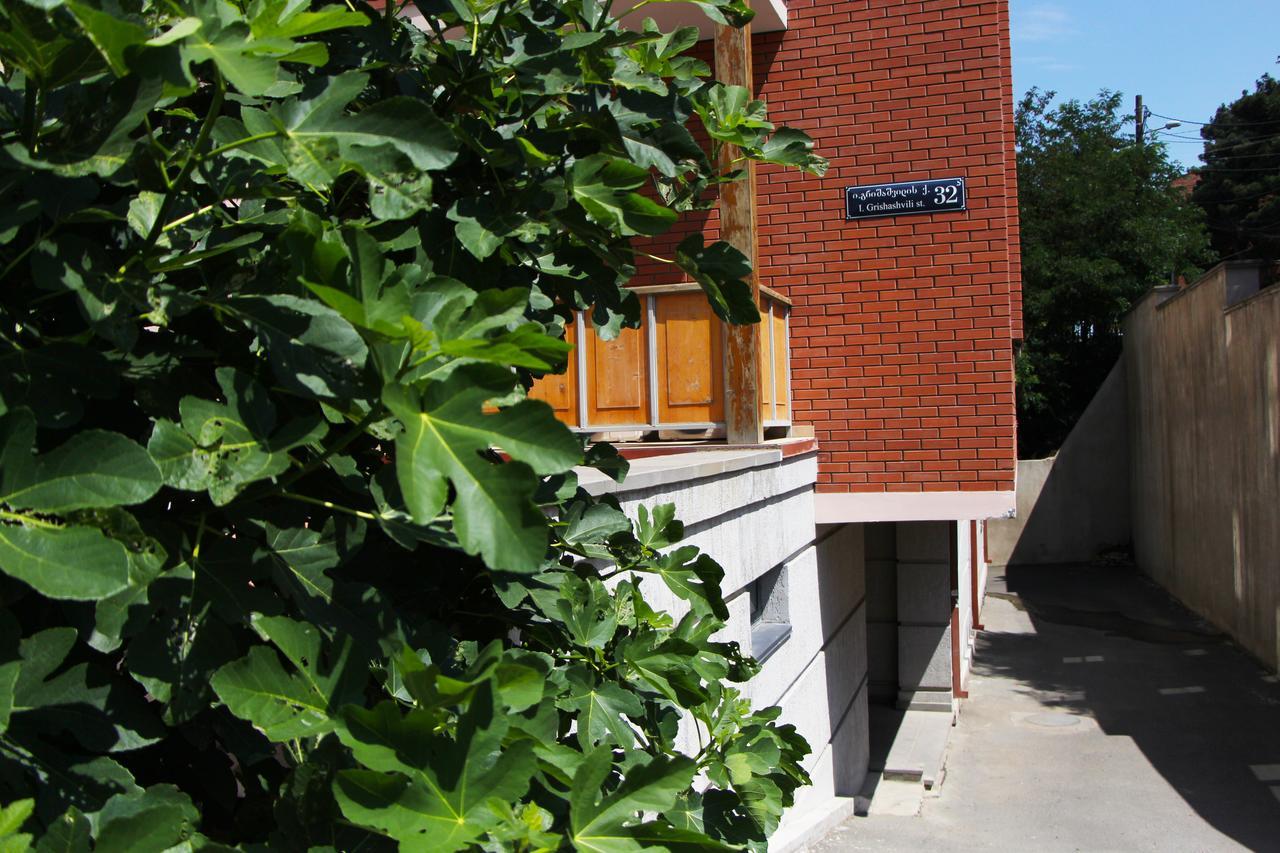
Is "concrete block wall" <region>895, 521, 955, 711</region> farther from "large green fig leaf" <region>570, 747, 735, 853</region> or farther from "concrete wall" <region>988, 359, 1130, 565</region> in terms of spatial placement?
"concrete wall" <region>988, 359, 1130, 565</region>

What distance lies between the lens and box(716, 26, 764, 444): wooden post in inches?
295

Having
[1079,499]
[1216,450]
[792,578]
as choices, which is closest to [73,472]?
[792,578]

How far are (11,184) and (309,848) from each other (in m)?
0.70

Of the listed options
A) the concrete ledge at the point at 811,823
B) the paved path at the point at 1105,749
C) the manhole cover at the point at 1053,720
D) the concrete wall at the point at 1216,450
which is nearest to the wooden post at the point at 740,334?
the concrete ledge at the point at 811,823

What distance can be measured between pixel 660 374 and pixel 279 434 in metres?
A: 6.82

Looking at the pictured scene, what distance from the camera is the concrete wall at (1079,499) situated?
28.5 metres

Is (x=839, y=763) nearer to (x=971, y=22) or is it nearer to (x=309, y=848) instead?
(x=971, y=22)

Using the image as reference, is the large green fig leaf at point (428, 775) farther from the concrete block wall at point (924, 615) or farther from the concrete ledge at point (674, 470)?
the concrete block wall at point (924, 615)

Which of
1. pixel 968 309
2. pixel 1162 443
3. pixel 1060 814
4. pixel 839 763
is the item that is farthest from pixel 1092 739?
pixel 1162 443

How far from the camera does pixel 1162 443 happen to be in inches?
934

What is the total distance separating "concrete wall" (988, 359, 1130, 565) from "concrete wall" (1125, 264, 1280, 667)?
210cm

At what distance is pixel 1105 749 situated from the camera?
41.0ft

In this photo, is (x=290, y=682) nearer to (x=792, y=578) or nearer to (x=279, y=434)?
(x=279, y=434)

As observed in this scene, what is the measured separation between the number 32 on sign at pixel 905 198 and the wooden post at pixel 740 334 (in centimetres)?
137
